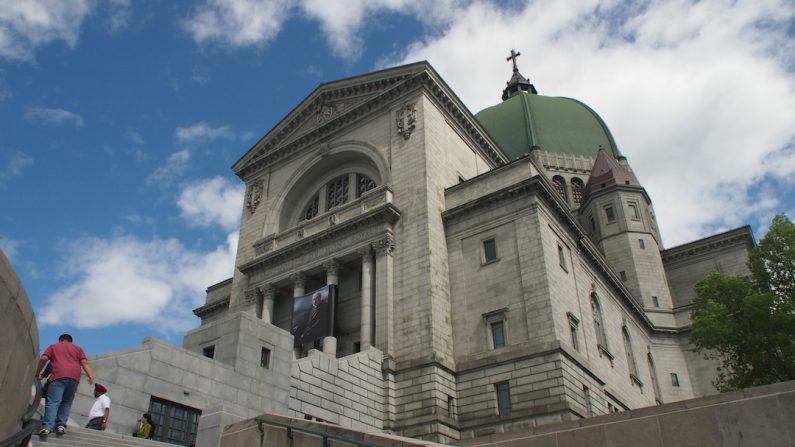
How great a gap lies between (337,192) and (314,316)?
9.99 m

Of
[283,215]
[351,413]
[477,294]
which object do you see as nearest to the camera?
[351,413]

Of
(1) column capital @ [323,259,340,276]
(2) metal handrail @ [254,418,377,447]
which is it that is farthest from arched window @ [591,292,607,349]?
(2) metal handrail @ [254,418,377,447]

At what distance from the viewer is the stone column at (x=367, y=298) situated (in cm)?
3005

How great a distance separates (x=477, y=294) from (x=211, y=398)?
14.2 meters

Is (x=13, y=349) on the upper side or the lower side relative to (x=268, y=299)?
lower

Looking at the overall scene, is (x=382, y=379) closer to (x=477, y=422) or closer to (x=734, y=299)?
(x=477, y=422)

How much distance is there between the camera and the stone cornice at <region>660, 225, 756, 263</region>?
166 ft

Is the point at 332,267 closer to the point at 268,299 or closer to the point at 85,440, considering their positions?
the point at 268,299

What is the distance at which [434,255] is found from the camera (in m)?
31.1

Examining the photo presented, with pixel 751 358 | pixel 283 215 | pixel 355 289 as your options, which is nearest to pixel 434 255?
pixel 355 289

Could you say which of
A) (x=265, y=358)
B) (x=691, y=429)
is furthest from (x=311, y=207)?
(x=691, y=429)

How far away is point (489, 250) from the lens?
104 feet

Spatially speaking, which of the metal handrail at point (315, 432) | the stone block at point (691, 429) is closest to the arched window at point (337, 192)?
the metal handrail at point (315, 432)

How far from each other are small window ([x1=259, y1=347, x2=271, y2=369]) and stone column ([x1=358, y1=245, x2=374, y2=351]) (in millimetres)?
7431
